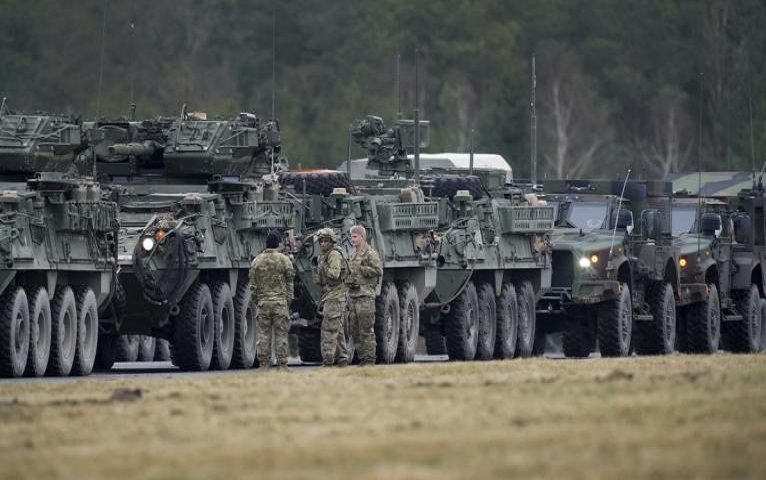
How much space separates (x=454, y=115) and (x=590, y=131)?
13.4ft

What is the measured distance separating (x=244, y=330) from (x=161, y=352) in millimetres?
6471

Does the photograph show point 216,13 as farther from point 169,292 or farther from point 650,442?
point 650,442

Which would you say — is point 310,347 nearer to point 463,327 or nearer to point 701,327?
point 463,327

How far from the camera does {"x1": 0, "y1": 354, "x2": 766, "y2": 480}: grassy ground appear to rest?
1559 cm

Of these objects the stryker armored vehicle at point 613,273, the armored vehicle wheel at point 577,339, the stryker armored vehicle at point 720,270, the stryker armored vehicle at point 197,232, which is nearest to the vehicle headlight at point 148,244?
the stryker armored vehicle at point 197,232

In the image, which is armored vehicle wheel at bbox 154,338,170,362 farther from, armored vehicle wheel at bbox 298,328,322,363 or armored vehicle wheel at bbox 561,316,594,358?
armored vehicle wheel at bbox 561,316,594,358

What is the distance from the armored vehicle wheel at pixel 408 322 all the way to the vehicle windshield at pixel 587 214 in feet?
13.9

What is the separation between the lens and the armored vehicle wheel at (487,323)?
3459cm

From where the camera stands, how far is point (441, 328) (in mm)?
35250

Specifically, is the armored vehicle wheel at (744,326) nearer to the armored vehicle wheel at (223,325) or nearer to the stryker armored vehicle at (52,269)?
the armored vehicle wheel at (223,325)

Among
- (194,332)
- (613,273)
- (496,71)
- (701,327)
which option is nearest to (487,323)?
(613,273)

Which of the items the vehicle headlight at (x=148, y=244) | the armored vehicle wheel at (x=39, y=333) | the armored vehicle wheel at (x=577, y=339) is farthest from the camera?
the armored vehicle wheel at (x=577, y=339)

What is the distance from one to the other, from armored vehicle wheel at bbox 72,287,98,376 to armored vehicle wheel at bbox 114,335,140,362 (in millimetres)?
6349

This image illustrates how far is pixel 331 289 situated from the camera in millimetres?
27844
